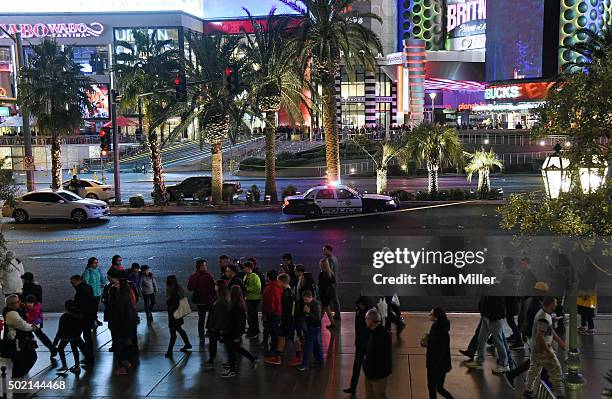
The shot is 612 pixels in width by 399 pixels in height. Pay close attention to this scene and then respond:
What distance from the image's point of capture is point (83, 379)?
10.3 meters

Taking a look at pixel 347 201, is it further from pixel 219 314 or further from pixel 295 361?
pixel 219 314

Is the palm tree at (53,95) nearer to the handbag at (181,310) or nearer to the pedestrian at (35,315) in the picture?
the pedestrian at (35,315)

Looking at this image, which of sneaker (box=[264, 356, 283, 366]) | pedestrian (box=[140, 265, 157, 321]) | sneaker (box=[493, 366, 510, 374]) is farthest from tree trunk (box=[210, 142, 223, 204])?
sneaker (box=[493, 366, 510, 374])

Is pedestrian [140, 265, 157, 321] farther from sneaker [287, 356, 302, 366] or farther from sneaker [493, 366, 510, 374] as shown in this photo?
sneaker [493, 366, 510, 374]

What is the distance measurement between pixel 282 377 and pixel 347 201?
19278 mm

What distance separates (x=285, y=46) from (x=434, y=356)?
26.1 meters

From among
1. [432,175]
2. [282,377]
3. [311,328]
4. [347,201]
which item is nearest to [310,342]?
[311,328]

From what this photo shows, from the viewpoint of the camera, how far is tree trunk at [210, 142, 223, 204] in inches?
1310

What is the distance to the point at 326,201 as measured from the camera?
2900cm

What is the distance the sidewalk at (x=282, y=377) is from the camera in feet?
31.4

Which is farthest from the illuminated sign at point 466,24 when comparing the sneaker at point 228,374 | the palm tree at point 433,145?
the sneaker at point 228,374

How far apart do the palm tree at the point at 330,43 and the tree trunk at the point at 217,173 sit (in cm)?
562

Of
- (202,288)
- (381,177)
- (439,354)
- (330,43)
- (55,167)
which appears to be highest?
(330,43)

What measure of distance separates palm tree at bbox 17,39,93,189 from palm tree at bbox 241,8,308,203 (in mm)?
9929
